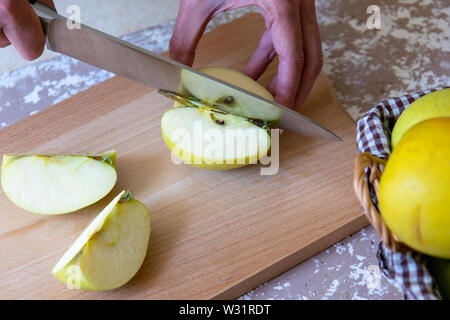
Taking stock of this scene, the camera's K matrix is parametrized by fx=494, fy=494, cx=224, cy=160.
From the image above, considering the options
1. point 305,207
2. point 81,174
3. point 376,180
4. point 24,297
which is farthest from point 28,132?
point 376,180

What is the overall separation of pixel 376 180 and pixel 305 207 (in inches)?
9.5

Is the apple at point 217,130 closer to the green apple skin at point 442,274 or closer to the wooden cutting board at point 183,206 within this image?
the wooden cutting board at point 183,206

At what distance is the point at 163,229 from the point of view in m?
0.86

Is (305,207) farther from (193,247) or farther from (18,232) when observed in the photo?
(18,232)

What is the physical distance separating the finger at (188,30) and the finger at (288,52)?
5.9 inches

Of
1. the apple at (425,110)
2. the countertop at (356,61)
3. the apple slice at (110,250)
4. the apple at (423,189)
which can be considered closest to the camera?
the apple at (423,189)

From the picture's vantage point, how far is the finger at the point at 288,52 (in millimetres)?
919

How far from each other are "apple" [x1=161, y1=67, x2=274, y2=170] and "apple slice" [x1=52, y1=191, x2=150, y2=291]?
0.14m

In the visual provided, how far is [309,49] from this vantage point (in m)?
0.96

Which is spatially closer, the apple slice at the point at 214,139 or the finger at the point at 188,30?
the apple slice at the point at 214,139

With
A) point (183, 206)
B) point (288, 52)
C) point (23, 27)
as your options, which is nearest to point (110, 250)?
point (183, 206)

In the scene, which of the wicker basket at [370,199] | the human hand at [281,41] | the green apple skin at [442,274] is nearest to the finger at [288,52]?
the human hand at [281,41]

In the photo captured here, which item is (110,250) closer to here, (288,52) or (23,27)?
(23,27)

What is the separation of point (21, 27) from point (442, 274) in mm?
700
